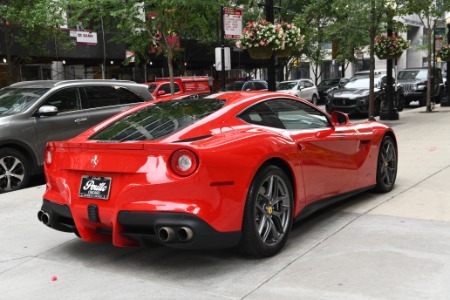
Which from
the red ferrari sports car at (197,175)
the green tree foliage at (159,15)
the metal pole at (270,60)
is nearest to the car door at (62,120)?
the green tree foliage at (159,15)

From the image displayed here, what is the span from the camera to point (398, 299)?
346cm

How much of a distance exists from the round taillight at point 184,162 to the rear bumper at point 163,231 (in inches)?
12.2

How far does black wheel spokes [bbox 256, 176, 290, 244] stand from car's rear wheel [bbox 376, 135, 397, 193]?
7.42ft

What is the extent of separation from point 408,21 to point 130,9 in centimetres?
5874

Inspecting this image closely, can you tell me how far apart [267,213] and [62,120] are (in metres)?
5.29

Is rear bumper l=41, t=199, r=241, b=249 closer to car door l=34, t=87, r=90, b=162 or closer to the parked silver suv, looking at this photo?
the parked silver suv

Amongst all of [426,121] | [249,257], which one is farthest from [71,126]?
[426,121]

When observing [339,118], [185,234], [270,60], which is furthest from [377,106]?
[185,234]

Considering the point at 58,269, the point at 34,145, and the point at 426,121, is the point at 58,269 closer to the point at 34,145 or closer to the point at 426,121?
the point at 34,145

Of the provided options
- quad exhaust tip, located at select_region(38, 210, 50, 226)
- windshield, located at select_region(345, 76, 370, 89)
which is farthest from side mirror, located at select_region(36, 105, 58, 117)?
windshield, located at select_region(345, 76, 370, 89)

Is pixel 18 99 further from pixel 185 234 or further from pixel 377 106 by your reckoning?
pixel 377 106

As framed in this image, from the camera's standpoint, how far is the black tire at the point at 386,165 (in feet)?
20.9

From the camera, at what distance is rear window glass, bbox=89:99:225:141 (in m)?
4.30

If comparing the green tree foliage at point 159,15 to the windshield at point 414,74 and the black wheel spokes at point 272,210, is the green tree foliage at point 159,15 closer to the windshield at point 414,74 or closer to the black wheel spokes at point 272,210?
the black wheel spokes at point 272,210
